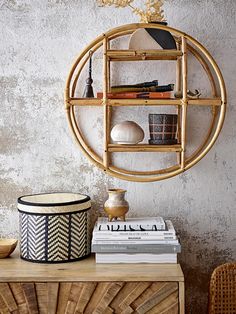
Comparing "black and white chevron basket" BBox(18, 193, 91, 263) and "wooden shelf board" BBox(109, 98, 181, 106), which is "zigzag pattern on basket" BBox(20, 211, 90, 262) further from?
"wooden shelf board" BBox(109, 98, 181, 106)

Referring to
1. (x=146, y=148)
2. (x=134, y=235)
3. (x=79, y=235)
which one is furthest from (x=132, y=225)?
(x=146, y=148)

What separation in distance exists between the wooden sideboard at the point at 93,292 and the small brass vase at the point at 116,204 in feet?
1.10

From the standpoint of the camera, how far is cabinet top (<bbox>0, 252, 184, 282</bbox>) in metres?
2.32

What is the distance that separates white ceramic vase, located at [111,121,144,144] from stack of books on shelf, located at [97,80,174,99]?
5.3 inches

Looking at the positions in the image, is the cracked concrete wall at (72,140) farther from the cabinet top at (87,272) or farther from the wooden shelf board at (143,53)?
the cabinet top at (87,272)

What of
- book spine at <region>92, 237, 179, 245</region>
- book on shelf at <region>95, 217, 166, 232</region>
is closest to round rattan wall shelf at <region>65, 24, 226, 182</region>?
book on shelf at <region>95, 217, 166, 232</region>

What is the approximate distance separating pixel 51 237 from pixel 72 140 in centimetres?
55

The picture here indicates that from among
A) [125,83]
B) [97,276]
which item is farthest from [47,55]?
[97,276]

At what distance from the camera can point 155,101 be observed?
2.53 meters

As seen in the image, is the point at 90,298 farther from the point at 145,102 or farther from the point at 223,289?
the point at 145,102

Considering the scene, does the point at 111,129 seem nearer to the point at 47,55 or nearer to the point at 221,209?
the point at 47,55

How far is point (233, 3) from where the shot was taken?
9.06 ft

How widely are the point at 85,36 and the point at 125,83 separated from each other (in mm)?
311

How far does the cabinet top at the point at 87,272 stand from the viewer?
7.60 ft
